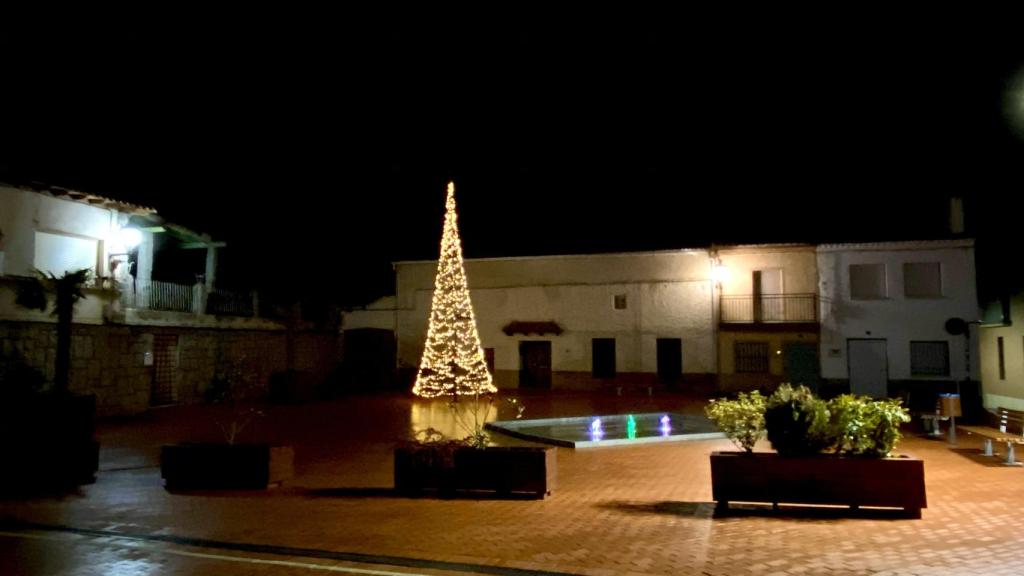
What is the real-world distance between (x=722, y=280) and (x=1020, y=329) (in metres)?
12.5

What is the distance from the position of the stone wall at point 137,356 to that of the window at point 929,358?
72.6ft

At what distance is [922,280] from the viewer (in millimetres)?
27031

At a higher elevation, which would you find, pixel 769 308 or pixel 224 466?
pixel 769 308

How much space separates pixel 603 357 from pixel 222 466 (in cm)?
2325

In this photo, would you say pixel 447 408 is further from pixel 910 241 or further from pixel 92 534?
pixel 910 241

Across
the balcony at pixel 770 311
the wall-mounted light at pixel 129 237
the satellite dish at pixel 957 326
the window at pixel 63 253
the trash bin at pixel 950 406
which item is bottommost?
the trash bin at pixel 950 406

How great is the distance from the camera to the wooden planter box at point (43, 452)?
10.6 m

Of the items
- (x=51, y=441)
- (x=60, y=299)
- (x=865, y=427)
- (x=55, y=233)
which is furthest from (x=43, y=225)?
(x=865, y=427)

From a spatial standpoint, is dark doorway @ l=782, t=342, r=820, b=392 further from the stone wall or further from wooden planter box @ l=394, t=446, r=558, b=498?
wooden planter box @ l=394, t=446, r=558, b=498

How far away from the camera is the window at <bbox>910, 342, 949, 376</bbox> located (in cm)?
2648

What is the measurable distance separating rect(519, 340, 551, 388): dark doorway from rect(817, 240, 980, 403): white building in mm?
11332

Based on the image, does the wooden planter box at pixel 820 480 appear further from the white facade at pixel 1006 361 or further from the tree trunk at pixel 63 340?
the tree trunk at pixel 63 340

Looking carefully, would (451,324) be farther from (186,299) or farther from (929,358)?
(929,358)

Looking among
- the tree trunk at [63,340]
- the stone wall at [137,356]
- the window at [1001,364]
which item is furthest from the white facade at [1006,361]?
the tree trunk at [63,340]
